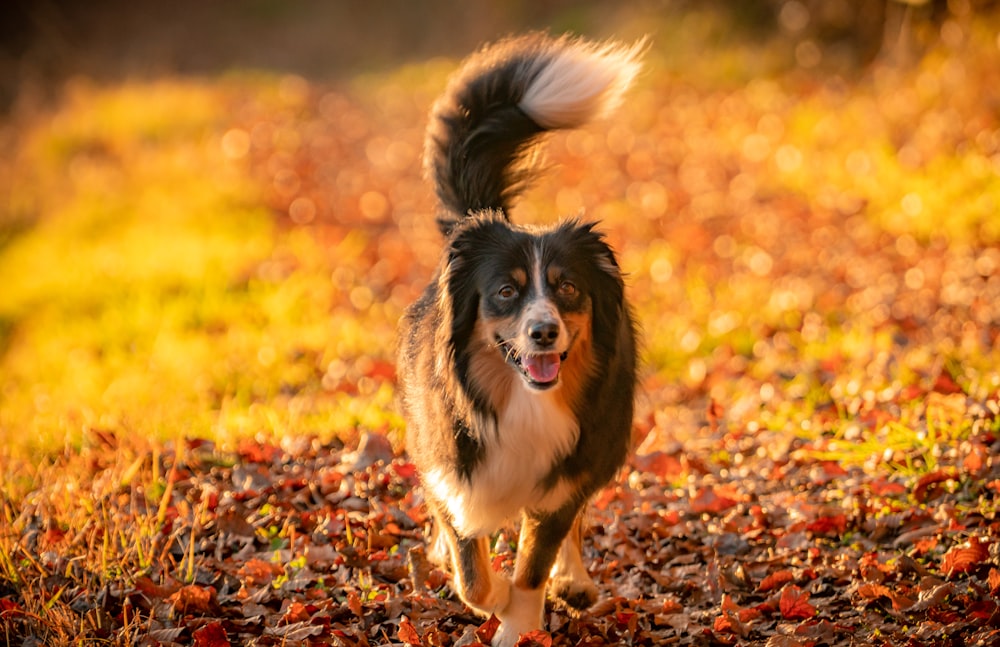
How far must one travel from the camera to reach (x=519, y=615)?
3746 mm

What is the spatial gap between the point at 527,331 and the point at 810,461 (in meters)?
2.39

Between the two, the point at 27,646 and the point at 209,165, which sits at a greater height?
the point at 209,165

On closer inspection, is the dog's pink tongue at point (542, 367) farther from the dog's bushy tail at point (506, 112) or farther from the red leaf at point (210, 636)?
the red leaf at point (210, 636)

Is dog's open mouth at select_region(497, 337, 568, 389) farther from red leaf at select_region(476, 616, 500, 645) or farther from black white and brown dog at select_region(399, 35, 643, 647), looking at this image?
red leaf at select_region(476, 616, 500, 645)

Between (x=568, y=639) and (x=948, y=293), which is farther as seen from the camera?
(x=948, y=293)

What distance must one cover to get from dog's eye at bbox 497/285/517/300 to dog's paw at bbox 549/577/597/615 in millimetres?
1221

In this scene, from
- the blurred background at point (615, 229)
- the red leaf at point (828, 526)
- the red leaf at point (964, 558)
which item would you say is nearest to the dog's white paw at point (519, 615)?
the red leaf at point (828, 526)

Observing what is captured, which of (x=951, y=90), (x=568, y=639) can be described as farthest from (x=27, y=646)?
(x=951, y=90)

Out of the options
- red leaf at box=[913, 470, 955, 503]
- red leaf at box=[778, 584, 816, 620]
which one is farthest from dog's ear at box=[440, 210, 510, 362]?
red leaf at box=[913, 470, 955, 503]

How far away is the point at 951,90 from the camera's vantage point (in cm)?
1034

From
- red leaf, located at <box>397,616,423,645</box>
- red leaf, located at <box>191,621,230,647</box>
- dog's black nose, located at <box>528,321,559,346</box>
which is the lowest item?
red leaf, located at <box>397,616,423,645</box>

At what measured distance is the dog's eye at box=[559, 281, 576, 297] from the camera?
3525mm

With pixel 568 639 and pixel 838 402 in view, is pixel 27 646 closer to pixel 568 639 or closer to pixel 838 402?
pixel 568 639

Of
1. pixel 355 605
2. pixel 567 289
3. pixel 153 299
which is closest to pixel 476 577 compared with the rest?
pixel 355 605
